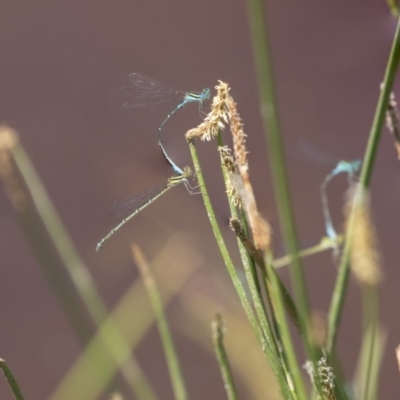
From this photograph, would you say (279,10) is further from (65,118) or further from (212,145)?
(65,118)

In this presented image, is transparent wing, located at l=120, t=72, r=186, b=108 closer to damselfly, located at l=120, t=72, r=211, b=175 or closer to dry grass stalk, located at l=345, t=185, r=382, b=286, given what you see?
damselfly, located at l=120, t=72, r=211, b=175

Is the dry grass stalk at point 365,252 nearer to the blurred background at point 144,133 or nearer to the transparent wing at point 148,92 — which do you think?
the transparent wing at point 148,92

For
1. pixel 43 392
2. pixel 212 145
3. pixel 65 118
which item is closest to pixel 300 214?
pixel 212 145

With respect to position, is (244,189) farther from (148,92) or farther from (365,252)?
(148,92)

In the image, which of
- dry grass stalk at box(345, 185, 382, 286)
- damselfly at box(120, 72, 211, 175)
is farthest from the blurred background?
dry grass stalk at box(345, 185, 382, 286)

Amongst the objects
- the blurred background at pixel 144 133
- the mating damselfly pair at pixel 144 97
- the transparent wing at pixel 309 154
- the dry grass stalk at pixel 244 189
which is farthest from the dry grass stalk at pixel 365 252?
the transparent wing at pixel 309 154

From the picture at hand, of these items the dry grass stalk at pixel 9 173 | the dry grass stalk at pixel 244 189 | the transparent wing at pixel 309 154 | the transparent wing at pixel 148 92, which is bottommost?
the dry grass stalk at pixel 9 173
